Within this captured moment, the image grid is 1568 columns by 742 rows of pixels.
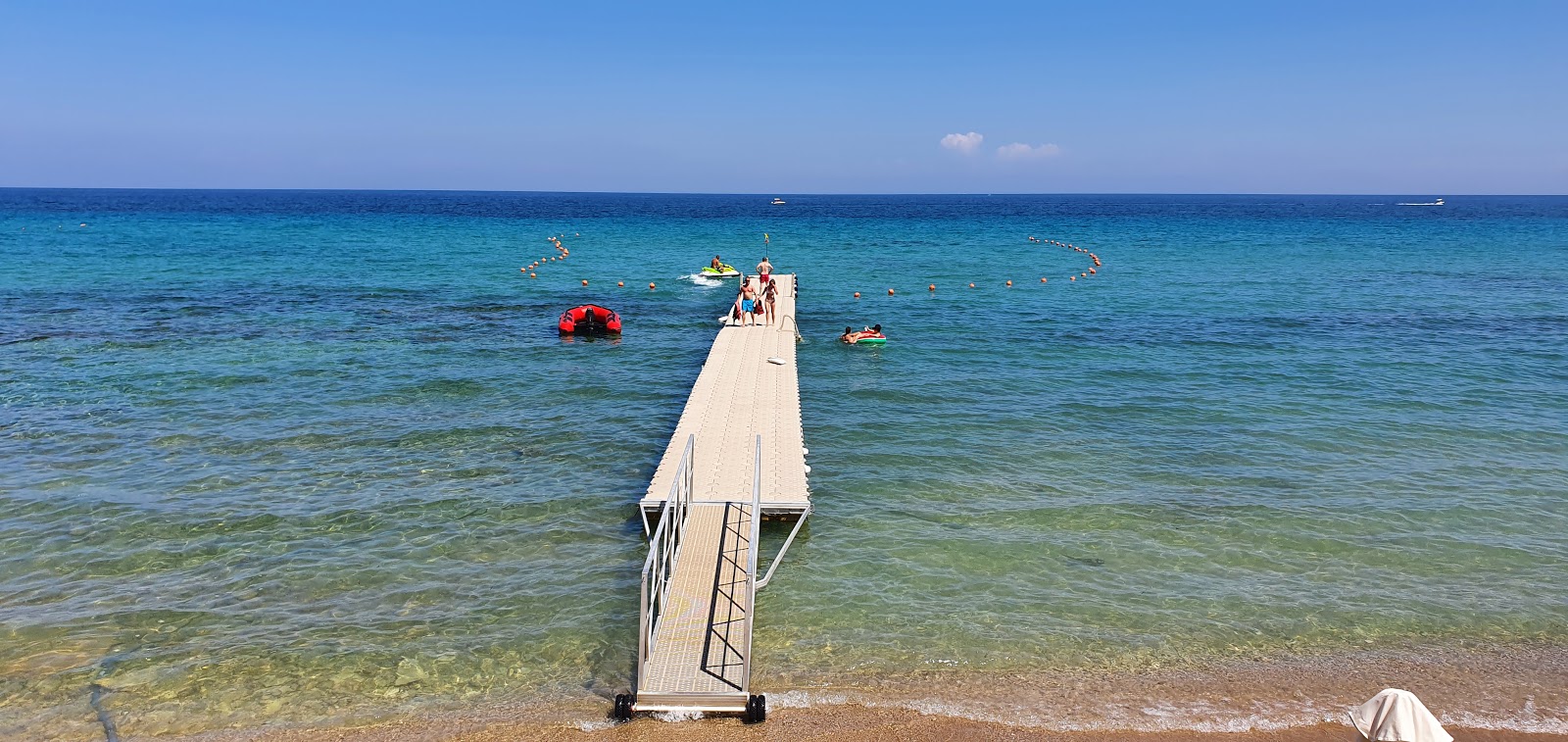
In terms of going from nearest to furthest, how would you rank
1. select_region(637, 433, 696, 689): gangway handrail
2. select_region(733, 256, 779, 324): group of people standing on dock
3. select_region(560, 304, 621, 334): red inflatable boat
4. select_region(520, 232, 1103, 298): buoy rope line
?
select_region(637, 433, 696, 689): gangway handrail < select_region(733, 256, 779, 324): group of people standing on dock < select_region(560, 304, 621, 334): red inflatable boat < select_region(520, 232, 1103, 298): buoy rope line

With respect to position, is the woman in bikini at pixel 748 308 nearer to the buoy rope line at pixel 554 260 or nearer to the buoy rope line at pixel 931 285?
the buoy rope line at pixel 931 285

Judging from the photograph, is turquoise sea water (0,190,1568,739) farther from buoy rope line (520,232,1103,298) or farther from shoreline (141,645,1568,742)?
buoy rope line (520,232,1103,298)

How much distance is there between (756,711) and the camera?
29.4 ft

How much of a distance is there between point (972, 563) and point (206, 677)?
9179mm

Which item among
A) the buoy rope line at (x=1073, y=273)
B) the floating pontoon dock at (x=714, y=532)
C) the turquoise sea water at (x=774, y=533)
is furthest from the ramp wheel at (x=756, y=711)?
the buoy rope line at (x=1073, y=273)

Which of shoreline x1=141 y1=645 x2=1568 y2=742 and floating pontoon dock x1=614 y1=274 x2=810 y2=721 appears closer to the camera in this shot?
shoreline x1=141 y1=645 x2=1568 y2=742

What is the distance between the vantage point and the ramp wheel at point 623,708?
900 centimetres

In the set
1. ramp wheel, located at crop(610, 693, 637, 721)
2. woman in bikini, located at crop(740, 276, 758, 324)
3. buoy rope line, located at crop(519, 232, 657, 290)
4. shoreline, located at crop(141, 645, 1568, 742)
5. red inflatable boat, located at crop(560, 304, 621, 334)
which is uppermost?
buoy rope line, located at crop(519, 232, 657, 290)

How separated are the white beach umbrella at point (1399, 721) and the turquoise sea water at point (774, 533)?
9.52ft

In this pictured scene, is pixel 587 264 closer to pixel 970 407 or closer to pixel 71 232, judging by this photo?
pixel 970 407

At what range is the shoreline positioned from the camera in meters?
8.99

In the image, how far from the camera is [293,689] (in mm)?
9758

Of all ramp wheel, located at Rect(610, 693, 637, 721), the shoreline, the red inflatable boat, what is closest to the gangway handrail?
ramp wheel, located at Rect(610, 693, 637, 721)

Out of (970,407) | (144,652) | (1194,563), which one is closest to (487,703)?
(144,652)
